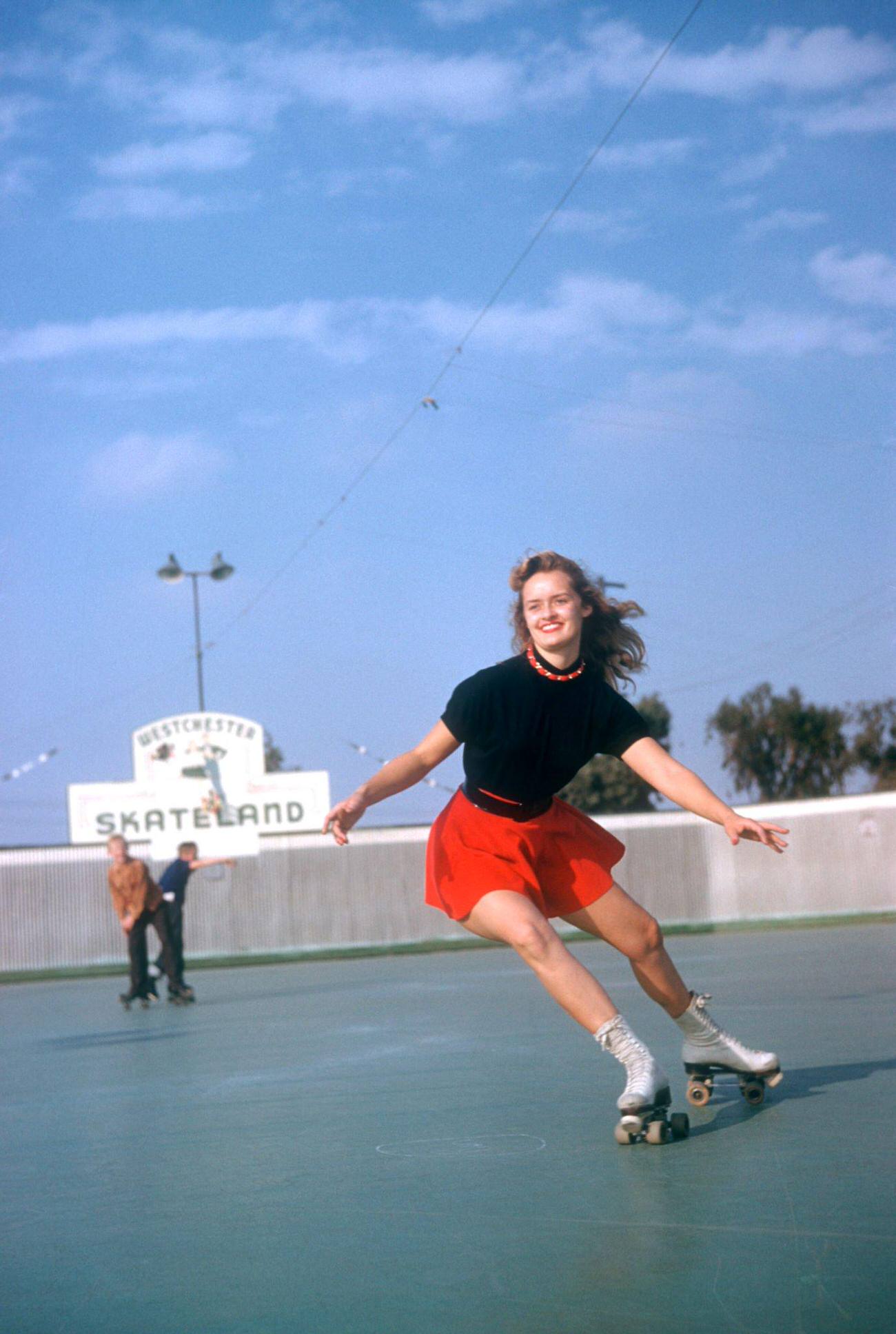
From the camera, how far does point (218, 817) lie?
34344 millimetres

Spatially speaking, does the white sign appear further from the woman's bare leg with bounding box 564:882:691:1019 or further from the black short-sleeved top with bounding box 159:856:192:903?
the woman's bare leg with bounding box 564:882:691:1019

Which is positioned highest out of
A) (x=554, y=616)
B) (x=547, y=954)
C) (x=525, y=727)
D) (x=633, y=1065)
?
(x=554, y=616)

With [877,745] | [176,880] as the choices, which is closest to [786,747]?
[877,745]

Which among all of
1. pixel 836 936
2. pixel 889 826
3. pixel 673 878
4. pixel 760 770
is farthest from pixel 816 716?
pixel 836 936

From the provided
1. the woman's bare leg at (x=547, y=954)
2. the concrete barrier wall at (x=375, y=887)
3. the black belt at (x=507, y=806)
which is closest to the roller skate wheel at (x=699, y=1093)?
the woman's bare leg at (x=547, y=954)

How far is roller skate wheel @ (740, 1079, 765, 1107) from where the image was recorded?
500 cm

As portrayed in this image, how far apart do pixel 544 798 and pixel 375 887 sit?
92.8ft

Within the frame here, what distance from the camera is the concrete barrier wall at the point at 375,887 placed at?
3045 centimetres

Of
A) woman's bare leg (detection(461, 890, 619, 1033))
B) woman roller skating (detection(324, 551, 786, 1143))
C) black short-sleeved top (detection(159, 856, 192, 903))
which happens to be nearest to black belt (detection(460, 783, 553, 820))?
woman roller skating (detection(324, 551, 786, 1143))

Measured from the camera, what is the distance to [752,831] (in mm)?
4344

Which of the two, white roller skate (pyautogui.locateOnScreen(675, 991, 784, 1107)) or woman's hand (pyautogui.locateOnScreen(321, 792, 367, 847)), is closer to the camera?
woman's hand (pyautogui.locateOnScreen(321, 792, 367, 847))

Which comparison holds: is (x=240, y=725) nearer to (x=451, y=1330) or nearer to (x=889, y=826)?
(x=889, y=826)

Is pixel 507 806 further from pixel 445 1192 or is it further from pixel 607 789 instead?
pixel 607 789

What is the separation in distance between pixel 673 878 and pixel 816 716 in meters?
22.8
